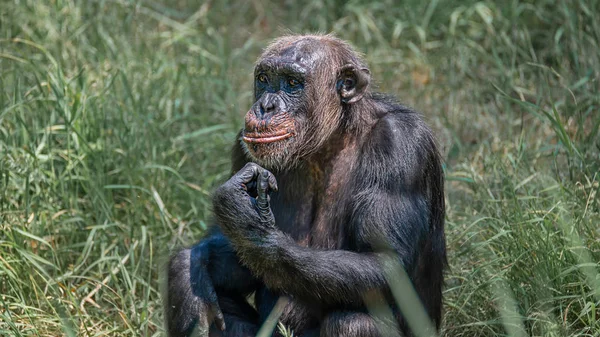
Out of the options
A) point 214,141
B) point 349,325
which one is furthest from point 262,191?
point 214,141

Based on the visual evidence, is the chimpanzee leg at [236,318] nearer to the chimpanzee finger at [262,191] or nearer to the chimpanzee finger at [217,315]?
the chimpanzee finger at [217,315]

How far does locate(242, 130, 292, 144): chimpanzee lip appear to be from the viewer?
562cm

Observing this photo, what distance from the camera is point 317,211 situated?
584cm

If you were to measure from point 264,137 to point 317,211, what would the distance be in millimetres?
591

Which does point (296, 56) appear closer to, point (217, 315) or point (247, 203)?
point (247, 203)

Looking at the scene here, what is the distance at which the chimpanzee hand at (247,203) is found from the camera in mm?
5320

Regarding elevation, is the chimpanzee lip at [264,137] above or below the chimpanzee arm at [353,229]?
above

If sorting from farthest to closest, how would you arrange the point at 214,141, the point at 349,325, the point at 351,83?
the point at 214,141, the point at 351,83, the point at 349,325

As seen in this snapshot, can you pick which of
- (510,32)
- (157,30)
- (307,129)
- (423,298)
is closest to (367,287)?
(423,298)

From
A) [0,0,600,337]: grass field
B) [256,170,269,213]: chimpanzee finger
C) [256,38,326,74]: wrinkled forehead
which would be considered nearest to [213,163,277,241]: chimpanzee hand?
[256,170,269,213]: chimpanzee finger

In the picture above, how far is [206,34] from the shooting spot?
10.2m

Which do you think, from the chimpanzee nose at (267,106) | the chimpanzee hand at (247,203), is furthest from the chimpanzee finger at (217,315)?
the chimpanzee nose at (267,106)

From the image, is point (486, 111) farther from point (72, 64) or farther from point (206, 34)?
point (72, 64)

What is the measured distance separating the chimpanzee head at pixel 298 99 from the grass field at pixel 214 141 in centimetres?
115
